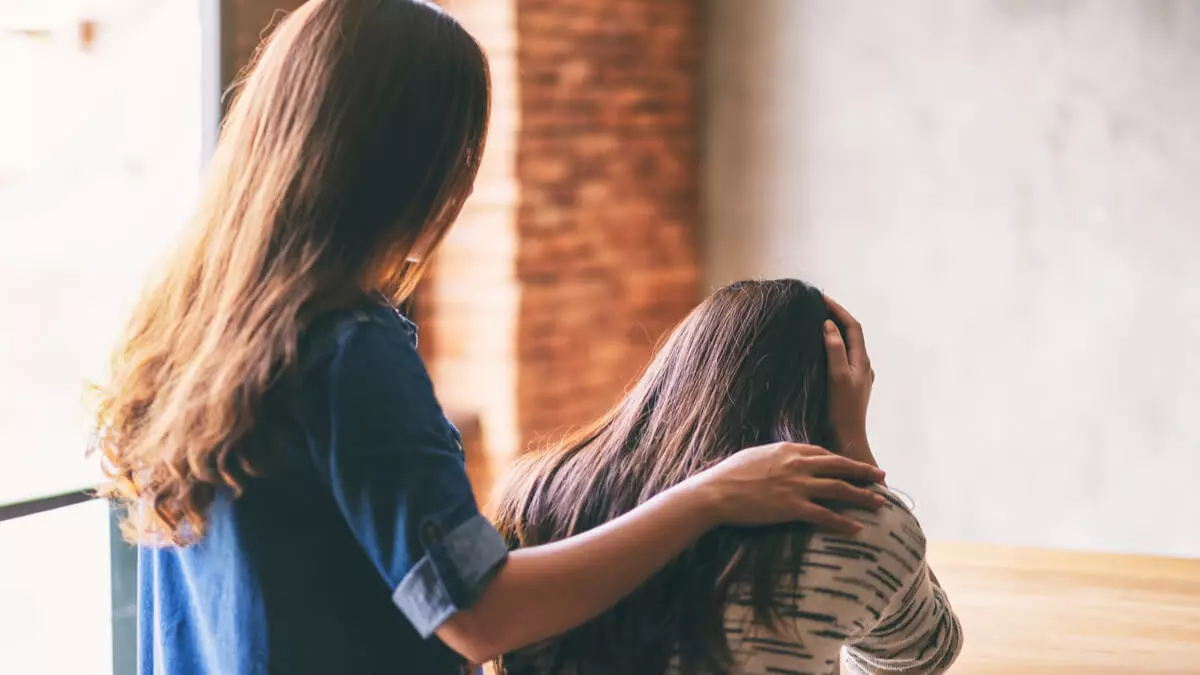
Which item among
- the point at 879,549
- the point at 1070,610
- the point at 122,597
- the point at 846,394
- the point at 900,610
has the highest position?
the point at 846,394

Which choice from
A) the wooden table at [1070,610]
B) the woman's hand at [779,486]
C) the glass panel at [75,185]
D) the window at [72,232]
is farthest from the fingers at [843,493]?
the window at [72,232]

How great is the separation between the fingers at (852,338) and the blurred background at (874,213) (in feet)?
5.43

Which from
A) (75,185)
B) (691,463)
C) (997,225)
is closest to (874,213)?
(997,225)

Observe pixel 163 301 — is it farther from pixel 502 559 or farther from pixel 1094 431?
pixel 1094 431

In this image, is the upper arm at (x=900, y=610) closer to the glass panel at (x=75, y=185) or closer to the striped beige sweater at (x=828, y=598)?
the striped beige sweater at (x=828, y=598)

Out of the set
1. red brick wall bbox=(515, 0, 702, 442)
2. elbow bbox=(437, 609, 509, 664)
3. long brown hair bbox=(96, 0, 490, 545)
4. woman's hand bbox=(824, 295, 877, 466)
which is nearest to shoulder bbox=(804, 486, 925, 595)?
woman's hand bbox=(824, 295, 877, 466)

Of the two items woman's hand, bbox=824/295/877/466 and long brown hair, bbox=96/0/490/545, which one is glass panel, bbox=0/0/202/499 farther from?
woman's hand, bbox=824/295/877/466

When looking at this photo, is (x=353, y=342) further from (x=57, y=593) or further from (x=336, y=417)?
(x=57, y=593)

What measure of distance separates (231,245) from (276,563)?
0.78 ft

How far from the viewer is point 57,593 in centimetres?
213

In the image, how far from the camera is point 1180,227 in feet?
10.1

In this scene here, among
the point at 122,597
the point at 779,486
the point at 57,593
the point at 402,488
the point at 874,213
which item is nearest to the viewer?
the point at 402,488

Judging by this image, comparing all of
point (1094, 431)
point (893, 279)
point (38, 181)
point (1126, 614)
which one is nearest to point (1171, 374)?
point (1094, 431)

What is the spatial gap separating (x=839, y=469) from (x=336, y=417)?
0.44 m
